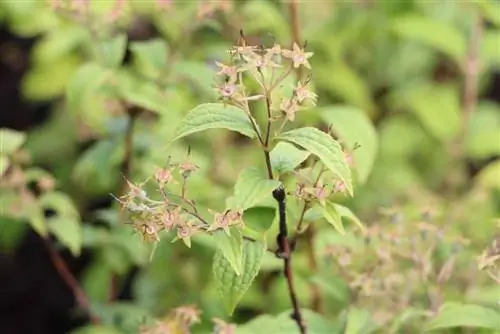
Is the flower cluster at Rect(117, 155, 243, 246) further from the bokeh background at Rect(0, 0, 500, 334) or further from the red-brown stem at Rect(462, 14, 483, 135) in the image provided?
the red-brown stem at Rect(462, 14, 483, 135)

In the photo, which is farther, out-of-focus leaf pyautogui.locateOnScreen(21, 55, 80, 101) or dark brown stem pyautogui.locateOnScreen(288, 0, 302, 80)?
out-of-focus leaf pyautogui.locateOnScreen(21, 55, 80, 101)

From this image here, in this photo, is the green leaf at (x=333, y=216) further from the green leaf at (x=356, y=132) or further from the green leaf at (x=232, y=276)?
the green leaf at (x=356, y=132)

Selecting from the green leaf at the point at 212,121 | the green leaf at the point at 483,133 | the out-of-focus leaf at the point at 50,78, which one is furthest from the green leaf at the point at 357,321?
the out-of-focus leaf at the point at 50,78

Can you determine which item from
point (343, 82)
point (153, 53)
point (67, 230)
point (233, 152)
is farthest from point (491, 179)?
point (67, 230)

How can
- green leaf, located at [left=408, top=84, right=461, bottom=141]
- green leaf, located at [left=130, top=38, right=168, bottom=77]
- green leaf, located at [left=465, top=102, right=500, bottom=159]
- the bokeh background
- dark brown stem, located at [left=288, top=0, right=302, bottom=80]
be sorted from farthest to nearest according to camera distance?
green leaf, located at [left=408, top=84, right=461, bottom=141]
green leaf, located at [left=465, top=102, right=500, bottom=159]
dark brown stem, located at [left=288, top=0, right=302, bottom=80]
green leaf, located at [left=130, top=38, right=168, bottom=77]
the bokeh background

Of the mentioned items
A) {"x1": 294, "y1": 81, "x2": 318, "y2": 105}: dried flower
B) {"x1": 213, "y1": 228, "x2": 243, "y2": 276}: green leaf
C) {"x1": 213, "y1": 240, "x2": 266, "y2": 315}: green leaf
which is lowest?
{"x1": 213, "y1": 240, "x2": 266, "y2": 315}: green leaf

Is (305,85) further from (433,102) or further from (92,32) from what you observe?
(433,102)

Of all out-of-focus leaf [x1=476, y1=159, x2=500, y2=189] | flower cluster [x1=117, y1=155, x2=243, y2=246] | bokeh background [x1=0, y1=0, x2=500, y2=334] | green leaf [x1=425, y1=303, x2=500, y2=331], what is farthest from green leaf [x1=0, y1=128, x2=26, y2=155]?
out-of-focus leaf [x1=476, y1=159, x2=500, y2=189]
